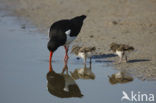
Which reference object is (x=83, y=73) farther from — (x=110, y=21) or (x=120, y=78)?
(x=110, y=21)

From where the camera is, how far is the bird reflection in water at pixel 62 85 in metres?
9.08

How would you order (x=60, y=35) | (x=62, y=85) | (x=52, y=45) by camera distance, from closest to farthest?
(x=62, y=85) < (x=52, y=45) < (x=60, y=35)

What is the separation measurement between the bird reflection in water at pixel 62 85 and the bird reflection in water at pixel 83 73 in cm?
15

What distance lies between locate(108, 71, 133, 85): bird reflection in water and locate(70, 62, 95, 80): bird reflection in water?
1.42 ft

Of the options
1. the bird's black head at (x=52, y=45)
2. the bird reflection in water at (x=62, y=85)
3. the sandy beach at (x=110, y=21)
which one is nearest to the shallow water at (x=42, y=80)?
the bird reflection in water at (x=62, y=85)

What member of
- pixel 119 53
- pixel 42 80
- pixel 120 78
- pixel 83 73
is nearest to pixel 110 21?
pixel 119 53

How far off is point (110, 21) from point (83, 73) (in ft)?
15.2

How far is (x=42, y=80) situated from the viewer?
988 centimetres

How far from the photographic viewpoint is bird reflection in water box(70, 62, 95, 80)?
33.3 ft

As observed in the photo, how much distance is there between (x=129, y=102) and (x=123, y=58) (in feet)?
10.1

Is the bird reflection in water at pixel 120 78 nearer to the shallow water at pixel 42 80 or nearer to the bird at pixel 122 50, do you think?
the shallow water at pixel 42 80

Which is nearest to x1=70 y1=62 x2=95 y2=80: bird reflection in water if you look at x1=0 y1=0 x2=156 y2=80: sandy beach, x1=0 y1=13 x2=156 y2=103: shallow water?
x1=0 y1=13 x2=156 y2=103: shallow water

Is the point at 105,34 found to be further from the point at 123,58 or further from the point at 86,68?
the point at 86,68

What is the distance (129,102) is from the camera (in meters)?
8.52
